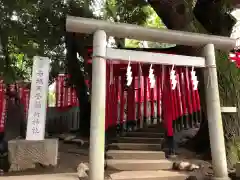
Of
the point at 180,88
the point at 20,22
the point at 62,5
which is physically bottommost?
the point at 180,88

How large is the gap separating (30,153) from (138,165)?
8.25ft

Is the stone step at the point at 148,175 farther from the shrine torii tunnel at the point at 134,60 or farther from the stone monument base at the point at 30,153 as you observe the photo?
the stone monument base at the point at 30,153

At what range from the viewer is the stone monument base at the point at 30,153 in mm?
5969

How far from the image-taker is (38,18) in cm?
839

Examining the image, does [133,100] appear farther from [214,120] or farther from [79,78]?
[214,120]

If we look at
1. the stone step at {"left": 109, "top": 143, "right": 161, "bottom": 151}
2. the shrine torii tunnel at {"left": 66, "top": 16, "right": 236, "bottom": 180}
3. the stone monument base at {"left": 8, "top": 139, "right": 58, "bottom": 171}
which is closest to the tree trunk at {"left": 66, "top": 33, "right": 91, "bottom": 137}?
the stone step at {"left": 109, "top": 143, "right": 161, "bottom": 151}

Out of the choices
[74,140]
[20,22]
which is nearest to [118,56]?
[20,22]

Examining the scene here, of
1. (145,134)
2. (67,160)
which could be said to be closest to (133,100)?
(145,134)

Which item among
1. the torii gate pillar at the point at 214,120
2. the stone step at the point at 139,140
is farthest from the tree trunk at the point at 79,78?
the torii gate pillar at the point at 214,120

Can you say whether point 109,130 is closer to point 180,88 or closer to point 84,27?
point 180,88

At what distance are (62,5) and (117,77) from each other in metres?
2.99

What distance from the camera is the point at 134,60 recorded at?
503 cm

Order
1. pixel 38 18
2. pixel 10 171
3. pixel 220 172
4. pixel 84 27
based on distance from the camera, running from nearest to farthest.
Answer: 1. pixel 84 27
2. pixel 220 172
3. pixel 10 171
4. pixel 38 18

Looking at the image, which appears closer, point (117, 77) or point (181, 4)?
point (181, 4)
